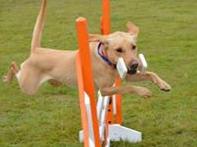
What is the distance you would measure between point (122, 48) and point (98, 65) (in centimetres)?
47

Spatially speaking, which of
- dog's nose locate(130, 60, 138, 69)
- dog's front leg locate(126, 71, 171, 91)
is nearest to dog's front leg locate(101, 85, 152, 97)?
dog's front leg locate(126, 71, 171, 91)

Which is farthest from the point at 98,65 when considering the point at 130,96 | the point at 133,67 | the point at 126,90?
the point at 130,96

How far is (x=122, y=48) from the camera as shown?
499 centimetres

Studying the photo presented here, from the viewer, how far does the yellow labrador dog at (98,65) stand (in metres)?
5.01

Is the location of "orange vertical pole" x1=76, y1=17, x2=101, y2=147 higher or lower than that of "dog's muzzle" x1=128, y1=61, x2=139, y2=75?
higher

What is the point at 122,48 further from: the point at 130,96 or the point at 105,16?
the point at 130,96

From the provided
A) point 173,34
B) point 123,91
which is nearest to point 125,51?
point 123,91

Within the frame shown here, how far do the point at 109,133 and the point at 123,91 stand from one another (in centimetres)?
102

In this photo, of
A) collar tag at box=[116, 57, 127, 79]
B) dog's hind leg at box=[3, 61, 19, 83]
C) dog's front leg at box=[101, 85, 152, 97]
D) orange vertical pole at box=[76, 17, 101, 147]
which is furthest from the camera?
dog's hind leg at box=[3, 61, 19, 83]

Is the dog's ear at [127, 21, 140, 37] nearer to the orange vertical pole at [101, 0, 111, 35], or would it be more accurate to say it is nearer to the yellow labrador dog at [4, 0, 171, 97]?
the yellow labrador dog at [4, 0, 171, 97]

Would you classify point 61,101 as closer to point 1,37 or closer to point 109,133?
point 109,133

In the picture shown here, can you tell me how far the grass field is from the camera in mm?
6262

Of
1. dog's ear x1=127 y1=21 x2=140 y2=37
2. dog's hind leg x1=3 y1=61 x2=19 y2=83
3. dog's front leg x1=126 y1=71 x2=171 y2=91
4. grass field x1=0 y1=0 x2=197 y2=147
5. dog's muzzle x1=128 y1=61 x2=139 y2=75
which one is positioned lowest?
grass field x1=0 y1=0 x2=197 y2=147

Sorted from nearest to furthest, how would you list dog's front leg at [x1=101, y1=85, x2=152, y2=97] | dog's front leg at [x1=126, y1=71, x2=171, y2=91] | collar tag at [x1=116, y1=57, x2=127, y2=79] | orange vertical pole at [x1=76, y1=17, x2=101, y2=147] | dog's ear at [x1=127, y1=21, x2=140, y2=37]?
orange vertical pole at [x1=76, y1=17, x2=101, y2=147] → collar tag at [x1=116, y1=57, x2=127, y2=79] → dog's front leg at [x1=101, y1=85, x2=152, y2=97] → dog's front leg at [x1=126, y1=71, x2=171, y2=91] → dog's ear at [x1=127, y1=21, x2=140, y2=37]
